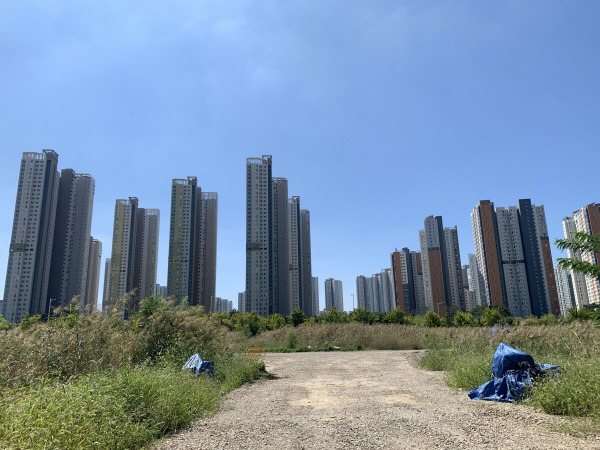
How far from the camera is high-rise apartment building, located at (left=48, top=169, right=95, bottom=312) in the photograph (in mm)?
50688

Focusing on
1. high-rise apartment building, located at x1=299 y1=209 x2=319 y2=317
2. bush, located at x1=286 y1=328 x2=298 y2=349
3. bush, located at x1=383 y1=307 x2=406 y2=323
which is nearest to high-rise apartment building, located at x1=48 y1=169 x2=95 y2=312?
high-rise apartment building, located at x1=299 y1=209 x2=319 y2=317

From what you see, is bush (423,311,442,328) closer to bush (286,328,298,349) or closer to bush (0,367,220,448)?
bush (286,328,298,349)

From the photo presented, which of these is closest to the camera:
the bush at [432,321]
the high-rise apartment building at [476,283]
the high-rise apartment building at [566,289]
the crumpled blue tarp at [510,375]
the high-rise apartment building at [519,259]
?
the crumpled blue tarp at [510,375]

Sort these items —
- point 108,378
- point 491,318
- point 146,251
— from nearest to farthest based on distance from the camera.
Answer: point 108,378 < point 491,318 < point 146,251

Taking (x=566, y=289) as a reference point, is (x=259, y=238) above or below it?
above

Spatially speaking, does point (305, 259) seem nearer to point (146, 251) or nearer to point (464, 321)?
point (146, 251)

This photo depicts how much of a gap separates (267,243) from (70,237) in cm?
2725

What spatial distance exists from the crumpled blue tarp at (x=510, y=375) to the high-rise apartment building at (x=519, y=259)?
59.8 metres

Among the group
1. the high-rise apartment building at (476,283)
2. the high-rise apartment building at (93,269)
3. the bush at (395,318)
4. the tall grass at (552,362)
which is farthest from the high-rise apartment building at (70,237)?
the high-rise apartment building at (476,283)

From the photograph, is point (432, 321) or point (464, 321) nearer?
point (432, 321)

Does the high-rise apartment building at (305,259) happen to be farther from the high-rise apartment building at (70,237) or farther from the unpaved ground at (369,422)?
the unpaved ground at (369,422)

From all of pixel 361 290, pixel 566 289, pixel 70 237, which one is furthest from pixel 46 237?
pixel 566 289

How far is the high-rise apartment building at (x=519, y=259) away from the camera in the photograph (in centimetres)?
5872

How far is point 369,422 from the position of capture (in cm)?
543
